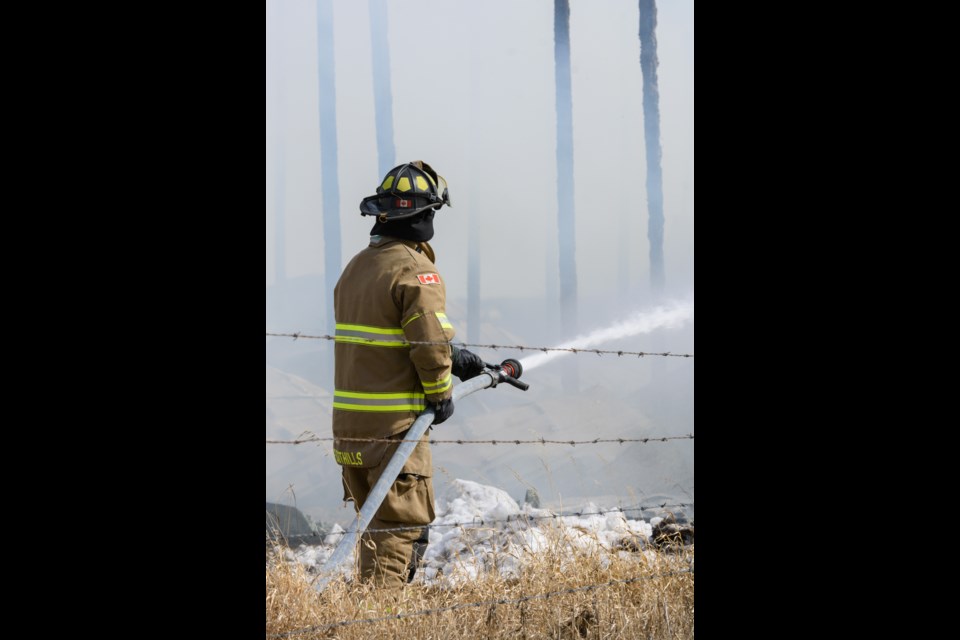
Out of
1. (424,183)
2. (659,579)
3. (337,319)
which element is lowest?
(659,579)

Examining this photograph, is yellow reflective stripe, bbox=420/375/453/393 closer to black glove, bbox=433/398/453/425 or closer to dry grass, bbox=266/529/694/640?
black glove, bbox=433/398/453/425

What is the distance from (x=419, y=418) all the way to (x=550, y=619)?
1.31 metres

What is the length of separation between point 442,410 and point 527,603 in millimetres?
1260

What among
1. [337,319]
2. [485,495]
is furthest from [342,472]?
[485,495]

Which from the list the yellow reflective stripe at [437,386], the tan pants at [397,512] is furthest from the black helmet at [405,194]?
the tan pants at [397,512]

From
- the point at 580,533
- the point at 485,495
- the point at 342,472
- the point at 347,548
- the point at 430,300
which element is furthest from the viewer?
the point at 485,495

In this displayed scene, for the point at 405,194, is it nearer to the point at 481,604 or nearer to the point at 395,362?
the point at 395,362

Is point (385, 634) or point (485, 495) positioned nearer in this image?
point (385, 634)

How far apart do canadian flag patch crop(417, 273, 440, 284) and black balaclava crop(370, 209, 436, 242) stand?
264 millimetres

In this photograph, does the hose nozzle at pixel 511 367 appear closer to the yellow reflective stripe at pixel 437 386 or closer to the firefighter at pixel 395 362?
the firefighter at pixel 395 362

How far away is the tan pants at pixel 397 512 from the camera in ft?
14.4

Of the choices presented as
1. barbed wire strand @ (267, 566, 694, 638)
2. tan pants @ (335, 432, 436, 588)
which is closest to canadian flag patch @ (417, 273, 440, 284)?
tan pants @ (335, 432, 436, 588)

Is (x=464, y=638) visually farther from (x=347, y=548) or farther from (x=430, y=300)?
(x=430, y=300)

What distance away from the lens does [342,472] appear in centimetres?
464
